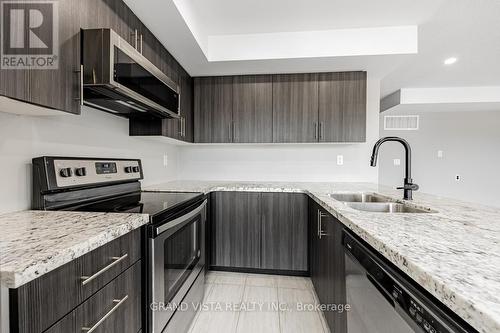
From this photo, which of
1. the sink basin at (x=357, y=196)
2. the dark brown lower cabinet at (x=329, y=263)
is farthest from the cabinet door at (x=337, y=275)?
the sink basin at (x=357, y=196)

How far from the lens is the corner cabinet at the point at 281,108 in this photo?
2545 millimetres

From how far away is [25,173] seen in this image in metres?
1.16

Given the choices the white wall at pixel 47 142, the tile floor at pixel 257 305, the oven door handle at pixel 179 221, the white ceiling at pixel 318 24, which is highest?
the white ceiling at pixel 318 24

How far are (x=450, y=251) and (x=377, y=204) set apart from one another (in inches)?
40.4

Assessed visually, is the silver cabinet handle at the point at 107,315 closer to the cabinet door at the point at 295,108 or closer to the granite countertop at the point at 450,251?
the granite countertop at the point at 450,251

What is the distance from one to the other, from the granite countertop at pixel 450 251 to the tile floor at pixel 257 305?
103 centimetres

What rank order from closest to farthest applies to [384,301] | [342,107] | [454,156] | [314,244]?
[384,301] → [314,244] → [342,107] → [454,156]

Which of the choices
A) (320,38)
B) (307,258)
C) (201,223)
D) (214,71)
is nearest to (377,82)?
(320,38)

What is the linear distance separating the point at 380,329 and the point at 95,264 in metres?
0.97

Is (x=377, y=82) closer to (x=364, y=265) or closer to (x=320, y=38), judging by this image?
(x=320, y=38)

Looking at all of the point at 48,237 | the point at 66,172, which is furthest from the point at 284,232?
the point at 48,237

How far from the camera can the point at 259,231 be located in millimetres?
2336

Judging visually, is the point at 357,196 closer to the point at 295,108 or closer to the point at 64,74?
the point at 295,108

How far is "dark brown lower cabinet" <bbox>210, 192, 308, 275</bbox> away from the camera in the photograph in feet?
7.59
